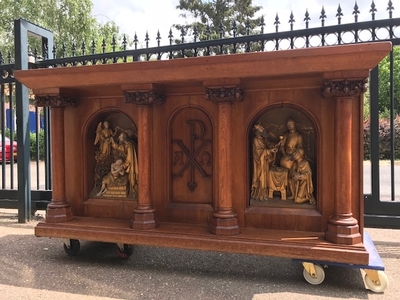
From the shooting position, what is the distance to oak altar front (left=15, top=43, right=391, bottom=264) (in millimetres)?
3270

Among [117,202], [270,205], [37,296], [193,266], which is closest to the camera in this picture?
[37,296]

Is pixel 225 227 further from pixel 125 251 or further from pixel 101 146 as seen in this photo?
pixel 101 146

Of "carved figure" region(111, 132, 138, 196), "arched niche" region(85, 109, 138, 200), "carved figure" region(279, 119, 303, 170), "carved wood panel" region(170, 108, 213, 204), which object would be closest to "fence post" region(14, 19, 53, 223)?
"arched niche" region(85, 109, 138, 200)

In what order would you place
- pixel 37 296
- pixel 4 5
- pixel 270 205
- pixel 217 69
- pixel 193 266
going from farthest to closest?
pixel 4 5
pixel 193 266
pixel 270 205
pixel 217 69
pixel 37 296

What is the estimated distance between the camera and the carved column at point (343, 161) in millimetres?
3217

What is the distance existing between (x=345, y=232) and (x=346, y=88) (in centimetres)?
137

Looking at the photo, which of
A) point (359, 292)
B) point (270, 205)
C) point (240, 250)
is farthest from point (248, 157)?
point (359, 292)

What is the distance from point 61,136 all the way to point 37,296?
189cm

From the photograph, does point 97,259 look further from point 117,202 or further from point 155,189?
→ point 155,189

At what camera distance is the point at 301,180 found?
362cm

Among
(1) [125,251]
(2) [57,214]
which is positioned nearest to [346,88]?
(1) [125,251]

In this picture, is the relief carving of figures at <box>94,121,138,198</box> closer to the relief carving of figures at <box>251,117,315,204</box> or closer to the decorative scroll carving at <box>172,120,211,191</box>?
the decorative scroll carving at <box>172,120,211,191</box>

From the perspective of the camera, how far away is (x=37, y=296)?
3199 millimetres

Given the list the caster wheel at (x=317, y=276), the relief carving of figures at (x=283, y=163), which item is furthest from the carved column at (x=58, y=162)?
the caster wheel at (x=317, y=276)
